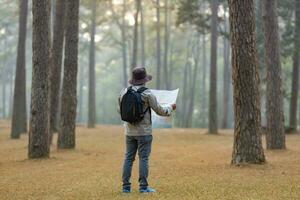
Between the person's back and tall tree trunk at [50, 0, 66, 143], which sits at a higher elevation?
tall tree trunk at [50, 0, 66, 143]

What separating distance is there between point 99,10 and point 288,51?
17.1m

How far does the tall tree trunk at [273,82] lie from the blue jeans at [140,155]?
338 inches

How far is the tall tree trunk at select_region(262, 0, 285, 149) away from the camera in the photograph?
52.1 ft

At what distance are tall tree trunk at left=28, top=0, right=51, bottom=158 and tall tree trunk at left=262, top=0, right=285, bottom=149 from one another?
259 inches

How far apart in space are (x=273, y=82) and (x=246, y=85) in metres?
4.65

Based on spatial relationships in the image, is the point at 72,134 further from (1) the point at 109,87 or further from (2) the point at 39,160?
(1) the point at 109,87

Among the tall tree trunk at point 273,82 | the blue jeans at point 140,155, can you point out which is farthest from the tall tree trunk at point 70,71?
the blue jeans at point 140,155

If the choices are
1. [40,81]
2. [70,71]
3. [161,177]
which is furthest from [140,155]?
[70,71]

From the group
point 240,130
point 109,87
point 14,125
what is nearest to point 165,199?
point 240,130

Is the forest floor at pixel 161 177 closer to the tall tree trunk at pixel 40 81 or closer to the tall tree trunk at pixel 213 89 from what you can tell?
the tall tree trunk at pixel 40 81

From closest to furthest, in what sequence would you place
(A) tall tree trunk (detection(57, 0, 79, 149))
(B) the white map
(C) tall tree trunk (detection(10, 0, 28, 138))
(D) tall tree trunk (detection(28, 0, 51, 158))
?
(B) the white map, (D) tall tree trunk (detection(28, 0, 51, 158)), (A) tall tree trunk (detection(57, 0, 79, 149)), (C) tall tree trunk (detection(10, 0, 28, 138))

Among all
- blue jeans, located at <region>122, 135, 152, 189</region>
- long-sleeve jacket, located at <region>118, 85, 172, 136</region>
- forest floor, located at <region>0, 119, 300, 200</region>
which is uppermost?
long-sleeve jacket, located at <region>118, 85, 172, 136</region>

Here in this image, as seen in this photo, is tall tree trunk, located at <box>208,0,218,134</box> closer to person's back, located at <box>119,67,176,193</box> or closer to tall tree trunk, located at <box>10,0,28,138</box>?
tall tree trunk, located at <box>10,0,28,138</box>

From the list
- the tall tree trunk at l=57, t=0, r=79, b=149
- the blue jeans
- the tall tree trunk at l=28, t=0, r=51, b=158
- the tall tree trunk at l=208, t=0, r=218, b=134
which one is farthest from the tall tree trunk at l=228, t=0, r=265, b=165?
the tall tree trunk at l=208, t=0, r=218, b=134
